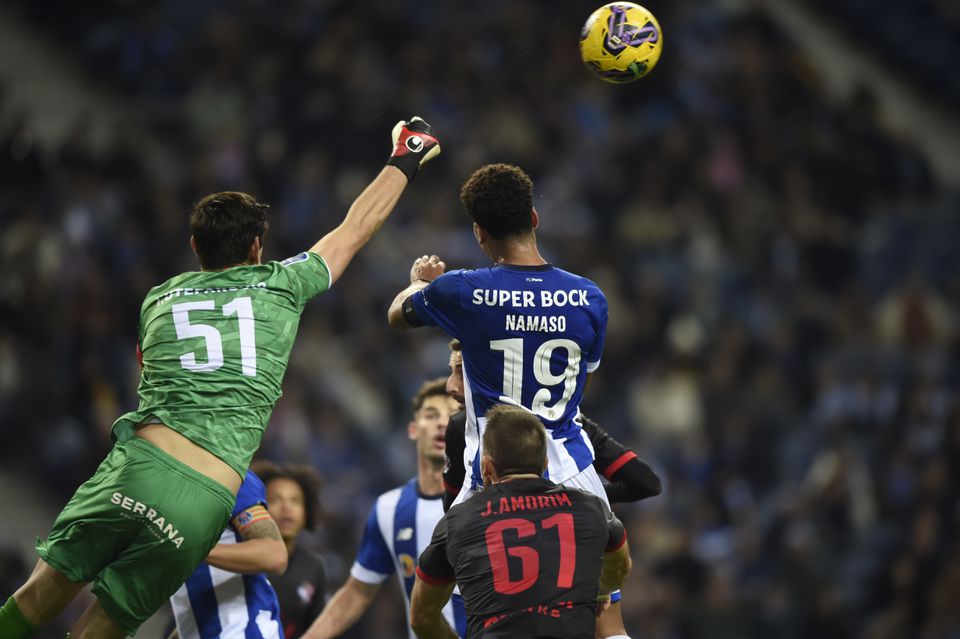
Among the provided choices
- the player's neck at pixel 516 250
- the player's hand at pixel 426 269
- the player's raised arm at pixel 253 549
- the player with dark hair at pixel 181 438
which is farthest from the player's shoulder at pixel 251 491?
the player's neck at pixel 516 250

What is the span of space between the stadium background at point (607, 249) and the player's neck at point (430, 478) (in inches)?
154

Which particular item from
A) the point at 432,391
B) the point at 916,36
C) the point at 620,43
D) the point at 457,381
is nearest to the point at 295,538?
the point at 432,391

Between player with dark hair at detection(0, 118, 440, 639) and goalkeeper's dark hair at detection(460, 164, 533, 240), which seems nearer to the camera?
player with dark hair at detection(0, 118, 440, 639)

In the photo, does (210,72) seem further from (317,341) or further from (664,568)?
(664,568)

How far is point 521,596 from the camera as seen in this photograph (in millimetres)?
5566

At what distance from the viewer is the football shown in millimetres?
7020

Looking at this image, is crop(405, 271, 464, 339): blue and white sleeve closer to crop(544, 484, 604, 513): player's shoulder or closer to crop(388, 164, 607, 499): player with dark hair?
crop(388, 164, 607, 499): player with dark hair

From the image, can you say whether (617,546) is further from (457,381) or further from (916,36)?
(916,36)

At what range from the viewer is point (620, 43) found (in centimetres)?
702

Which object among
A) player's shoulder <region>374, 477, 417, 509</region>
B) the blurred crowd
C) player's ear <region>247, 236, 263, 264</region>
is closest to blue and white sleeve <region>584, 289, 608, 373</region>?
player's ear <region>247, 236, 263, 264</region>

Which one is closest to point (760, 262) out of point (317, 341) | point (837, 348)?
point (837, 348)

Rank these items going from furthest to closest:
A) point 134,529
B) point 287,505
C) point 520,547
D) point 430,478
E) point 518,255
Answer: point 430,478, point 287,505, point 518,255, point 520,547, point 134,529

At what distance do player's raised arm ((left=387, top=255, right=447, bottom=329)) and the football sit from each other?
1448mm

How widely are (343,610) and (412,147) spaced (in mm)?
2908
